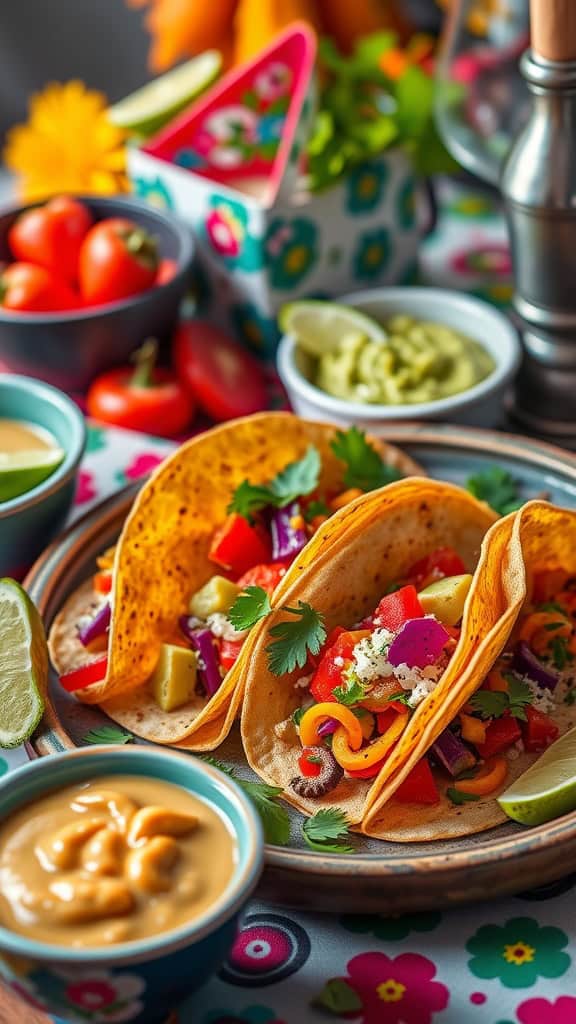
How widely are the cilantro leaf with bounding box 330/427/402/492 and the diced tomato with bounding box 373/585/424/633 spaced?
0.50 metres

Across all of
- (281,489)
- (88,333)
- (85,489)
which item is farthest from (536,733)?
(88,333)

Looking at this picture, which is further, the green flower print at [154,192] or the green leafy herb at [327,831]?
the green flower print at [154,192]

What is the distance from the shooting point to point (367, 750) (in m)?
2.10

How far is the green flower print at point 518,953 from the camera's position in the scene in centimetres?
185

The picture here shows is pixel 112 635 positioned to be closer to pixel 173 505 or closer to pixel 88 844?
pixel 173 505

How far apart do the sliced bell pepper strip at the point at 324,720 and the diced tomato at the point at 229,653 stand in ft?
0.67

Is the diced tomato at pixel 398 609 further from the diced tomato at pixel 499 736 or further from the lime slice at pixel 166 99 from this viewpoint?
the lime slice at pixel 166 99

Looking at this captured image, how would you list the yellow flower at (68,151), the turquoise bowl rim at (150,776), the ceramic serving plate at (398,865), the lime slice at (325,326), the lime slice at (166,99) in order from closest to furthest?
the turquoise bowl rim at (150,776)
the ceramic serving plate at (398,865)
the lime slice at (325,326)
the lime slice at (166,99)
the yellow flower at (68,151)

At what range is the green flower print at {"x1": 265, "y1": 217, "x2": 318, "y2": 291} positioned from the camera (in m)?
3.42

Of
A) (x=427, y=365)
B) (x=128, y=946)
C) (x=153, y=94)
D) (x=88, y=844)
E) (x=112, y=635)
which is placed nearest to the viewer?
(x=128, y=946)

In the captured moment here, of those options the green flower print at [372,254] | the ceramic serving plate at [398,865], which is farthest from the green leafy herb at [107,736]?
the green flower print at [372,254]

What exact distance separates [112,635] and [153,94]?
7.38ft

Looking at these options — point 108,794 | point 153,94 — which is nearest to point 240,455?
point 108,794

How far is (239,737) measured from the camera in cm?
225
